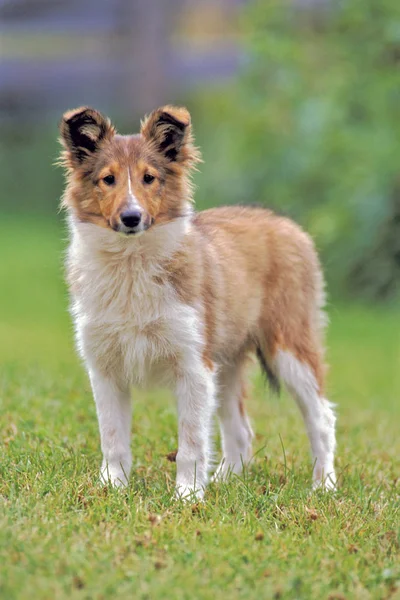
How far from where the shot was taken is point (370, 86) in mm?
13695

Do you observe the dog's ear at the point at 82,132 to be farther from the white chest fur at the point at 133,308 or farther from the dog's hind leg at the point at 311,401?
the dog's hind leg at the point at 311,401

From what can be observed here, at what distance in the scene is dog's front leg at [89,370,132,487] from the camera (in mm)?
5590

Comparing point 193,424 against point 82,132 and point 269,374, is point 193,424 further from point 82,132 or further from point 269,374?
point 82,132

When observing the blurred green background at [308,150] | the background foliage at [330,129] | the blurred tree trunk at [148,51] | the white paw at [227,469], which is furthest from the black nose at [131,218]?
the blurred tree trunk at [148,51]

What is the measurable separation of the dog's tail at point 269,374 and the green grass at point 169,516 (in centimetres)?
43

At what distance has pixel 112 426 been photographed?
5.62 m

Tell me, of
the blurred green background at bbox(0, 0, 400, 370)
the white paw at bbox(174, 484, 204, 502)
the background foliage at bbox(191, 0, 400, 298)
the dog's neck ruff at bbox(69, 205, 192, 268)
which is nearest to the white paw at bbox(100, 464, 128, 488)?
the white paw at bbox(174, 484, 204, 502)

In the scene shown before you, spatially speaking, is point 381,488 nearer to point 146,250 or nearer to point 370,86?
point 146,250

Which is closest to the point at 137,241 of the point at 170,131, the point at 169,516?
the point at 170,131

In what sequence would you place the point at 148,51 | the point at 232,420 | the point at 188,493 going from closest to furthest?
the point at 188,493
the point at 232,420
the point at 148,51

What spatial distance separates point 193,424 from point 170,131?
1534mm

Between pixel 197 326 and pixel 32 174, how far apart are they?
15.6 m

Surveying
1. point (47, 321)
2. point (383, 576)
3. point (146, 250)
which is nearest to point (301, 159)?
point (47, 321)

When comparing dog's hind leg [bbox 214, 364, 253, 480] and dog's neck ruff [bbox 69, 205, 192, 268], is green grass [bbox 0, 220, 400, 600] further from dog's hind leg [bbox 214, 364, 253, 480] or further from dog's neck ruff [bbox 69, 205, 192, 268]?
dog's neck ruff [bbox 69, 205, 192, 268]
